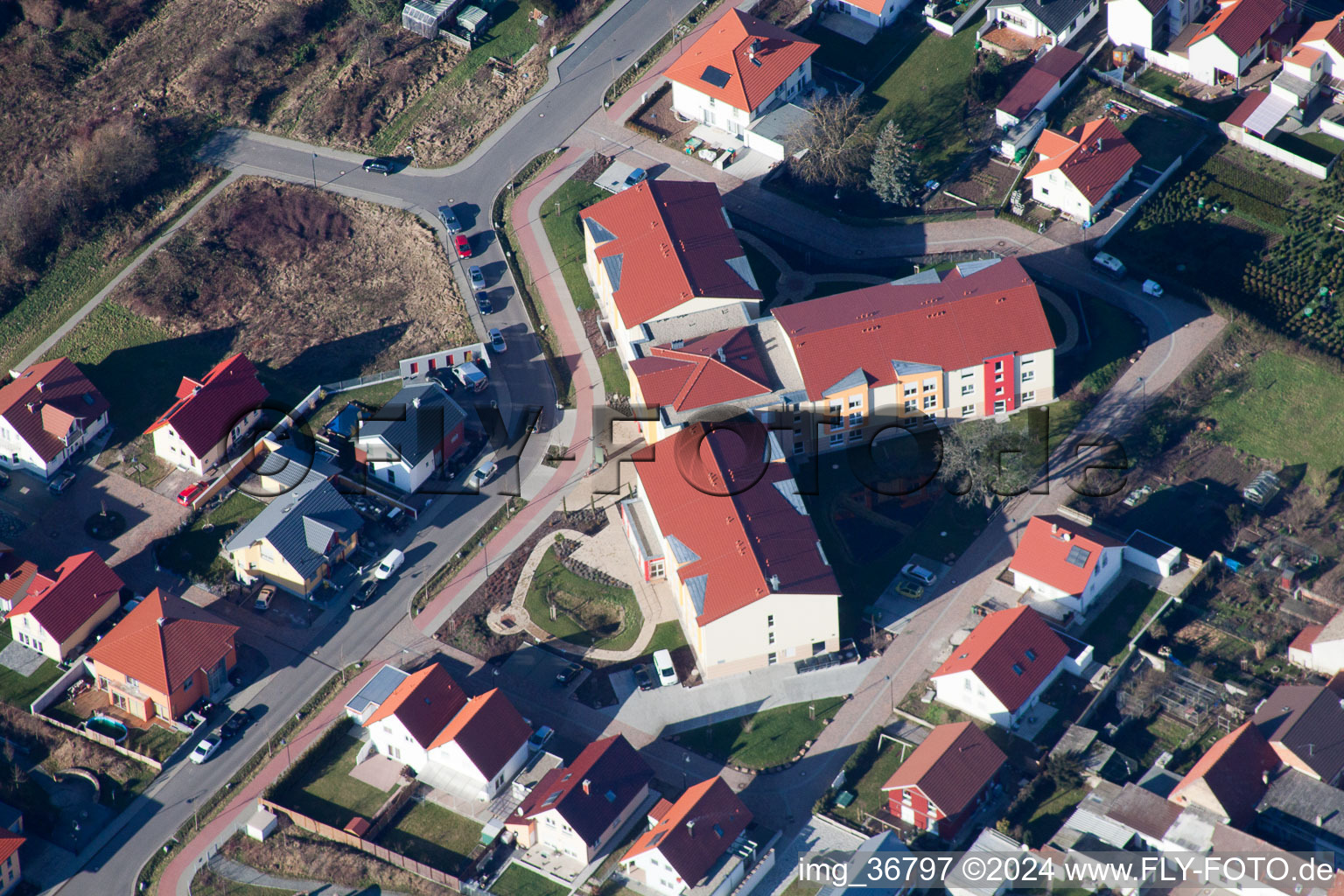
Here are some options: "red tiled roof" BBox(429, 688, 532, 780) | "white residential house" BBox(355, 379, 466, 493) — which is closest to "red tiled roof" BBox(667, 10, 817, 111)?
"white residential house" BBox(355, 379, 466, 493)

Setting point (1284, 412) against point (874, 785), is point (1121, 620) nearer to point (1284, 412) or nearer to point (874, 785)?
point (874, 785)

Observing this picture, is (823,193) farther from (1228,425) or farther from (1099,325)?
(1228,425)

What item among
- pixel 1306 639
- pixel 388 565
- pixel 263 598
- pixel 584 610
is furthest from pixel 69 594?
pixel 1306 639

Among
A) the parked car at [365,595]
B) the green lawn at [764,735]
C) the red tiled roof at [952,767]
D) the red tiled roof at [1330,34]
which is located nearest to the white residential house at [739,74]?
the red tiled roof at [1330,34]

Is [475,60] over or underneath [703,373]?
over

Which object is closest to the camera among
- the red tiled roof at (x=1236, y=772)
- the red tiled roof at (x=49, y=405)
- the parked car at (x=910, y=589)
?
the red tiled roof at (x=1236, y=772)

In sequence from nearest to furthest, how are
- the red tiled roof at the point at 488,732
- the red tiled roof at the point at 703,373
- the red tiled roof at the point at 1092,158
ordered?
the red tiled roof at the point at 488,732, the red tiled roof at the point at 703,373, the red tiled roof at the point at 1092,158

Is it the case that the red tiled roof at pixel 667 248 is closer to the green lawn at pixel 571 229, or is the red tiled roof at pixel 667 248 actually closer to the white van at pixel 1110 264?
the green lawn at pixel 571 229

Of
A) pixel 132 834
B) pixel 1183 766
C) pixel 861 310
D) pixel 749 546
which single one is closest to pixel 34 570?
pixel 132 834
